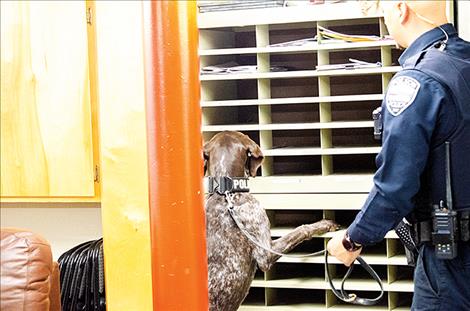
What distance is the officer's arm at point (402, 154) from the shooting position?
263 centimetres

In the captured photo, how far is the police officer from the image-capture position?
2645 mm

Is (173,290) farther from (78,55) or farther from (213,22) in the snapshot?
(213,22)

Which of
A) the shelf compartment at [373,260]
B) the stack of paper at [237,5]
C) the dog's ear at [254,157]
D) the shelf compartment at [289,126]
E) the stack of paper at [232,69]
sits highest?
the stack of paper at [237,5]

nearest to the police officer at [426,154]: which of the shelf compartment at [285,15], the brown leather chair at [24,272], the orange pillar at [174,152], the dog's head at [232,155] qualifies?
the orange pillar at [174,152]

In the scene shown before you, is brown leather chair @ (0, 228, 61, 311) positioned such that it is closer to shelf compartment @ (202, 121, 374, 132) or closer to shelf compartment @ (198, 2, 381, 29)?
shelf compartment @ (202, 121, 374, 132)

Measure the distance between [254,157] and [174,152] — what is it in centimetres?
131

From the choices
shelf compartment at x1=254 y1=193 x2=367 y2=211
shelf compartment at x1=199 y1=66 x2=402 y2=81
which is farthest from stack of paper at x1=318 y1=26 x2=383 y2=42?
shelf compartment at x1=254 y1=193 x2=367 y2=211

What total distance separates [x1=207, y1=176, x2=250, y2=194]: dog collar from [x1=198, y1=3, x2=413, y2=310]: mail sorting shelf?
0.68 feet

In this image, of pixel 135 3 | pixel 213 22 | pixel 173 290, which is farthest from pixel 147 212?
pixel 213 22

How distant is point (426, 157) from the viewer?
2.67 metres

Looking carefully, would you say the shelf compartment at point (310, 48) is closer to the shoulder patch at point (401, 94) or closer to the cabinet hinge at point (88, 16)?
the cabinet hinge at point (88, 16)

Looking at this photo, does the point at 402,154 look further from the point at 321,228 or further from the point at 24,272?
the point at 321,228

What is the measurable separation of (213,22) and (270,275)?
4.45 ft

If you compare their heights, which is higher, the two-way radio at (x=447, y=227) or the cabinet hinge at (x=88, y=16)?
the cabinet hinge at (x=88, y=16)
